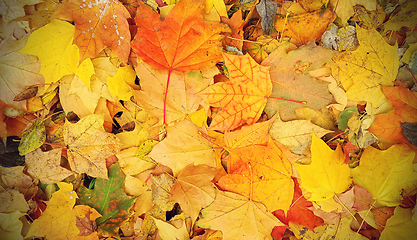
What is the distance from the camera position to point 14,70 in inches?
38.6

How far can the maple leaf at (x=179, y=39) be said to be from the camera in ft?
2.96

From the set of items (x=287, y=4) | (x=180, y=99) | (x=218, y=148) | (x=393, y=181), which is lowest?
(x=393, y=181)

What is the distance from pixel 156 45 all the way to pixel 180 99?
0.87 ft

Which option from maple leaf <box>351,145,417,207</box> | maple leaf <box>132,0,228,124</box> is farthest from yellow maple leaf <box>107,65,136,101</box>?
maple leaf <box>351,145,417,207</box>

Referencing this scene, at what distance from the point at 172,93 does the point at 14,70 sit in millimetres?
740

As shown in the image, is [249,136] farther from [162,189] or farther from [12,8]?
[12,8]

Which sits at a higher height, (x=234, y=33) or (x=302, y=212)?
(x=234, y=33)

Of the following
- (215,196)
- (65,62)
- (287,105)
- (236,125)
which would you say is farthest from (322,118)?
(65,62)

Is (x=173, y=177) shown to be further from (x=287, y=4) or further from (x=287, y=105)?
(x=287, y=4)

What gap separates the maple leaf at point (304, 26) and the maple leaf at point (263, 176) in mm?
560

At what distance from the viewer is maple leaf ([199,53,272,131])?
941 mm

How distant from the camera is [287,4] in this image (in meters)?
1.03

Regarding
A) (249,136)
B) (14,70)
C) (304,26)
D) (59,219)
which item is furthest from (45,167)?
(304,26)

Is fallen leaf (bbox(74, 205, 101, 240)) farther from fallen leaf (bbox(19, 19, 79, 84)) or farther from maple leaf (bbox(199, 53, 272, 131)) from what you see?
maple leaf (bbox(199, 53, 272, 131))
